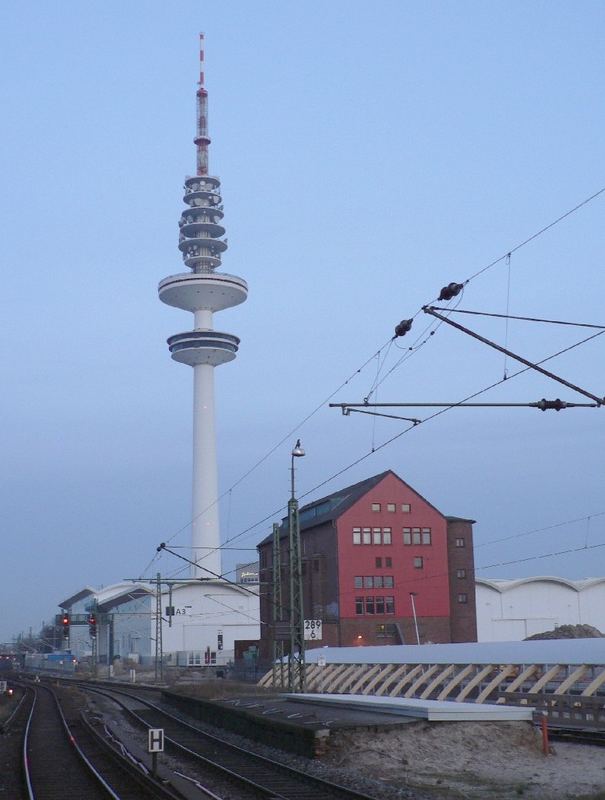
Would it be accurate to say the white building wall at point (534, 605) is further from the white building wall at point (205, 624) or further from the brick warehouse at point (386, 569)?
the white building wall at point (205, 624)

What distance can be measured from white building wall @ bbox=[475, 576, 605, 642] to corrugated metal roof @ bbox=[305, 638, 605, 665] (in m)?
51.7

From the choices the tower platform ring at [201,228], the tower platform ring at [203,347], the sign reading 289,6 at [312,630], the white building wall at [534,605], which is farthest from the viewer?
the tower platform ring at [201,228]

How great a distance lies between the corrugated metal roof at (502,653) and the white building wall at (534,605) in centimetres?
5166

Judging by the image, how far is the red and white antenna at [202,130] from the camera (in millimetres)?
180750

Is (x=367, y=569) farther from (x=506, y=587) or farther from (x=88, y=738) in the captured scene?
(x=88, y=738)

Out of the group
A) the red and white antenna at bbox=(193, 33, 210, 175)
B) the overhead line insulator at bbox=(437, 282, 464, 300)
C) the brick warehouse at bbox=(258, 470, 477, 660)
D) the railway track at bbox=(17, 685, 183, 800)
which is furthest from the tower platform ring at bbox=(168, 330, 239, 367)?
the overhead line insulator at bbox=(437, 282, 464, 300)

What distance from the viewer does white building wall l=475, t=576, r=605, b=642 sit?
10631cm

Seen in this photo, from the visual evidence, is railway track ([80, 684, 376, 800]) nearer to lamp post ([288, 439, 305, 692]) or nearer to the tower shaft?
lamp post ([288, 439, 305, 692])

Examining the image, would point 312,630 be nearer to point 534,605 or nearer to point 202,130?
point 534,605

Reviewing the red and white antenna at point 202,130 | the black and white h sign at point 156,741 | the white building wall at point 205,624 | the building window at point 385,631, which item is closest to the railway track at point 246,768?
the black and white h sign at point 156,741

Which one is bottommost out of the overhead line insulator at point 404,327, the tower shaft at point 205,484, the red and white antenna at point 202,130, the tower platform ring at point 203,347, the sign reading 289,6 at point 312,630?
the sign reading 289,6 at point 312,630

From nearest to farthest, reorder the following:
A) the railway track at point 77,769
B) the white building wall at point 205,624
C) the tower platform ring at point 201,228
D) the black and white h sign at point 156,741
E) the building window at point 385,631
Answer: the railway track at point 77,769 < the black and white h sign at point 156,741 < the building window at point 385,631 < the white building wall at point 205,624 < the tower platform ring at point 201,228

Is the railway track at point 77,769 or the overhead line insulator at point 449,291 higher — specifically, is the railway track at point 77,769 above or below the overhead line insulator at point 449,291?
below

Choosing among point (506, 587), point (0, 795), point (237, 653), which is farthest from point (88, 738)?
point (506, 587)
